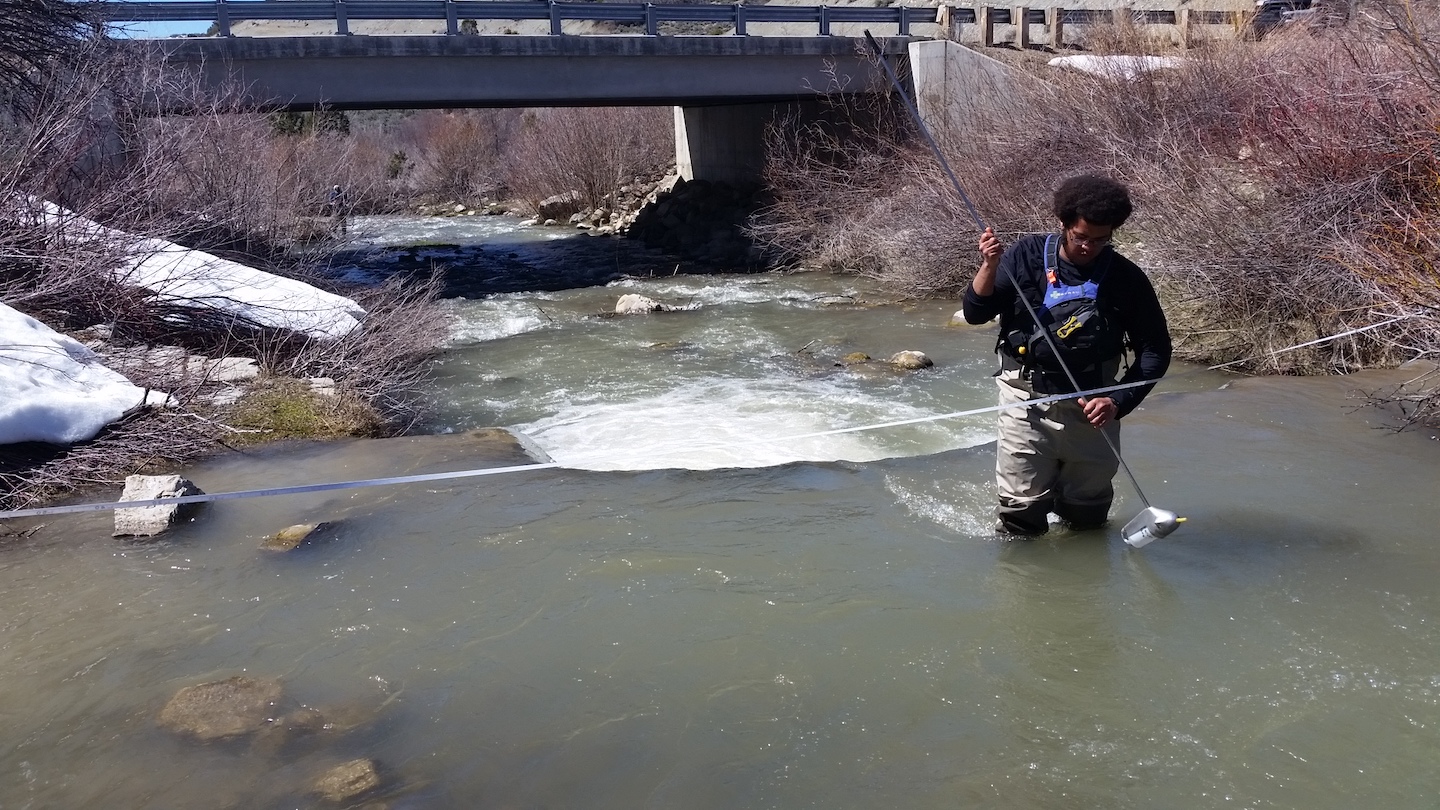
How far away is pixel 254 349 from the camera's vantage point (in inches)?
419

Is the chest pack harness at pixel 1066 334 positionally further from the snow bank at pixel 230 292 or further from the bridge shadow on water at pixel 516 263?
the bridge shadow on water at pixel 516 263

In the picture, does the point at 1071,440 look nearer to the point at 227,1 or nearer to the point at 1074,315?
the point at 1074,315

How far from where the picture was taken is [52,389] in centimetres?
775

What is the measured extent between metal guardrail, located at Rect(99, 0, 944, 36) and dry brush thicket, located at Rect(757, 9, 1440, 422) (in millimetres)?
5016

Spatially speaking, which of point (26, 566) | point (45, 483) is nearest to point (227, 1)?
point (45, 483)

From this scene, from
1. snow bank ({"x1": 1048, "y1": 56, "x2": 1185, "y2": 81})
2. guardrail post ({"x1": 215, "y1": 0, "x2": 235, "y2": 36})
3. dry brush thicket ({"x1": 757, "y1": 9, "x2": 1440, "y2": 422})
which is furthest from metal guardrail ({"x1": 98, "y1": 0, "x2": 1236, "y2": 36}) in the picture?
dry brush thicket ({"x1": 757, "y1": 9, "x2": 1440, "y2": 422})

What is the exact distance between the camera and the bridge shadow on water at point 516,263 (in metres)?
21.0

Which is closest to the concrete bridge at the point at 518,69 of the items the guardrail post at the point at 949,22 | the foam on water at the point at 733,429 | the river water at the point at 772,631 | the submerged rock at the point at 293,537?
the guardrail post at the point at 949,22

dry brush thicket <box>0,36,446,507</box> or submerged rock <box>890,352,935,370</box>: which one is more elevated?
dry brush thicket <box>0,36,446,507</box>

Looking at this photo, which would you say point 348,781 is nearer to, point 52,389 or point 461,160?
point 52,389

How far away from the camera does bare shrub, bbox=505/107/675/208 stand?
3294 centimetres

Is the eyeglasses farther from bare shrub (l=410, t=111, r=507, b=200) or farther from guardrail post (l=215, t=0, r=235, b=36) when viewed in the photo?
bare shrub (l=410, t=111, r=507, b=200)

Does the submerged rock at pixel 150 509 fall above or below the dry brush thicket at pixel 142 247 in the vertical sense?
below

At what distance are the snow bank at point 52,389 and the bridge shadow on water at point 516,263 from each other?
410 inches
